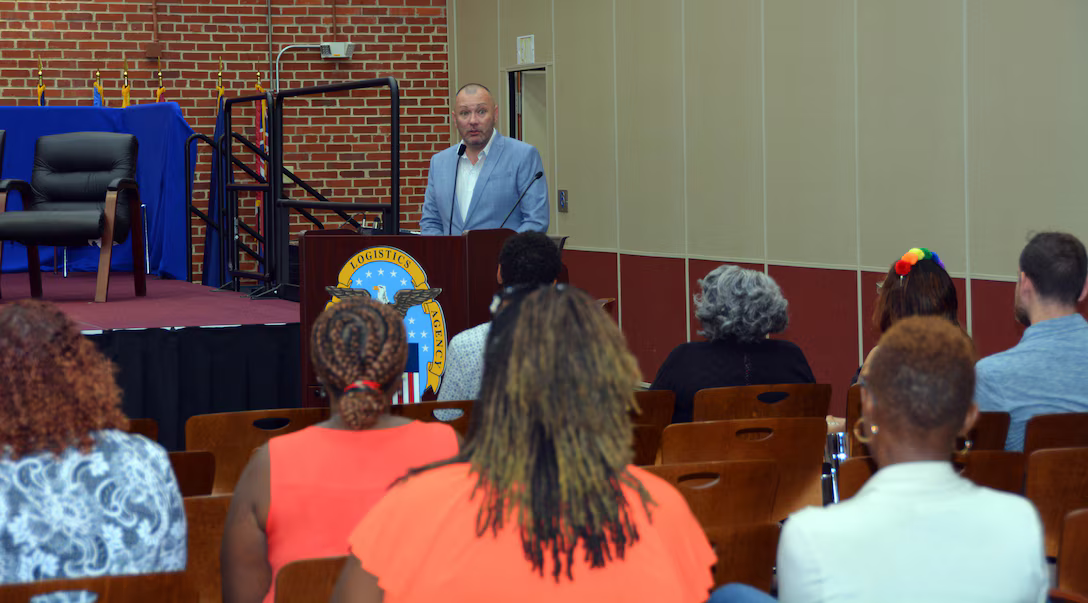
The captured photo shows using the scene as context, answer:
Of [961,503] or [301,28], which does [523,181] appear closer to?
[961,503]

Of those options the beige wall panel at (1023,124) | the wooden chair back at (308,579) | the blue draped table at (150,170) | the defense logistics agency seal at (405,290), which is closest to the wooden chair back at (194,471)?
the wooden chair back at (308,579)

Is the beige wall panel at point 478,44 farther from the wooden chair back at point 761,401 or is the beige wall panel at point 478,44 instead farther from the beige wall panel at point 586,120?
the wooden chair back at point 761,401

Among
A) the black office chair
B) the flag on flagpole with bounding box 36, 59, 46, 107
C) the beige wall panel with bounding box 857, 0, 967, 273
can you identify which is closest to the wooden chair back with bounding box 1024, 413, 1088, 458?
the beige wall panel with bounding box 857, 0, 967, 273

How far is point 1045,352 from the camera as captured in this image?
2.65 metres

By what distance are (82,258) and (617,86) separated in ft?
12.0

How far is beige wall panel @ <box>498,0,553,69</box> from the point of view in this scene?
835 cm

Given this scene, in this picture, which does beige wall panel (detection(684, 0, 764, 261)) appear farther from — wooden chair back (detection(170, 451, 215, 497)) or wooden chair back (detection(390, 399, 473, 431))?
wooden chair back (detection(170, 451, 215, 497))

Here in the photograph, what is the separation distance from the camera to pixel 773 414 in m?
2.94

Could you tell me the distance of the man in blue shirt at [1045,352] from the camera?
262 centimetres

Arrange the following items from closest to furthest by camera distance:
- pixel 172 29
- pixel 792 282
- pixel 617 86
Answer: pixel 792 282 < pixel 617 86 < pixel 172 29

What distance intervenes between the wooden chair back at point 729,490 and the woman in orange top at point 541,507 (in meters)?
0.74

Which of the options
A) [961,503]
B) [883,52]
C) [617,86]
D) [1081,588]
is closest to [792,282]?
[883,52]

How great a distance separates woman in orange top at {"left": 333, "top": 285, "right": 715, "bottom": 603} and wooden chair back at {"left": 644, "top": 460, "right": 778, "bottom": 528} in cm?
74

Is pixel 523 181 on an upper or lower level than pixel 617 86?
lower
